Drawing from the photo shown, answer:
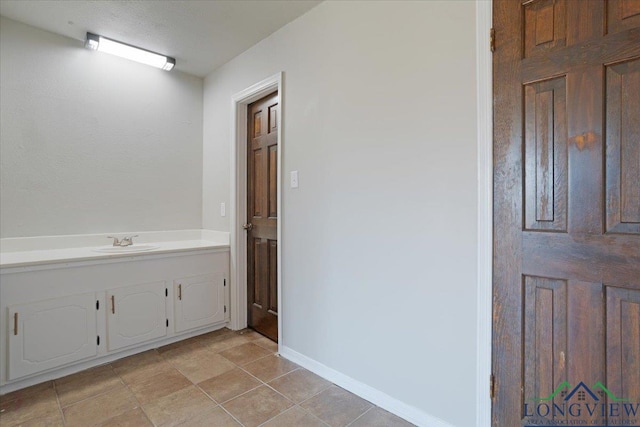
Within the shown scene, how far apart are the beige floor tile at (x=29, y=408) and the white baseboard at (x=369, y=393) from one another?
4.66 feet

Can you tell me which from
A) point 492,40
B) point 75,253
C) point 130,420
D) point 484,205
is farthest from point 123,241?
point 492,40

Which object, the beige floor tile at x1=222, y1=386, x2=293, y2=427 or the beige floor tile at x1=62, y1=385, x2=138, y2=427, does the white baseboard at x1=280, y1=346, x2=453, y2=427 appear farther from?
the beige floor tile at x1=62, y1=385, x2=138, y2=427


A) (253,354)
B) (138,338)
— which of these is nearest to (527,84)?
(253,354)

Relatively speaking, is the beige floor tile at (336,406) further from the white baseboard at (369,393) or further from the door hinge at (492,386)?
the door hinge at (492,386)

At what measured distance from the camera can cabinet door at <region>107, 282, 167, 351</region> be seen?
2.38 metres

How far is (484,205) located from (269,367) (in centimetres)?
179

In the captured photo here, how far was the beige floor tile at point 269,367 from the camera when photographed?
2.19m

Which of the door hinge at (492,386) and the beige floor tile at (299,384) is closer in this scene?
the door hinge at (492,386)

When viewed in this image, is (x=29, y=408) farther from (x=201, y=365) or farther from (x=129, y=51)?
(x=129, y=51)

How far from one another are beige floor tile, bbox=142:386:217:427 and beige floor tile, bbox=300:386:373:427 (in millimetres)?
586

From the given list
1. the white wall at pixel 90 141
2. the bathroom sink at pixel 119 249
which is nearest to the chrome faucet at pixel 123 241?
the bathroom sink at pixel 119 249

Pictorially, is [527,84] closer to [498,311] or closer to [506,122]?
[506,122]

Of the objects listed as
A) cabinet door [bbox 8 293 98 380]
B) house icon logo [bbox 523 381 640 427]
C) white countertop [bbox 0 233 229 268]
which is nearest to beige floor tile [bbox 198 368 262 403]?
cabinet door [bbox 8 293 98 380]

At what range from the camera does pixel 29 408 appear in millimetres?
1838
